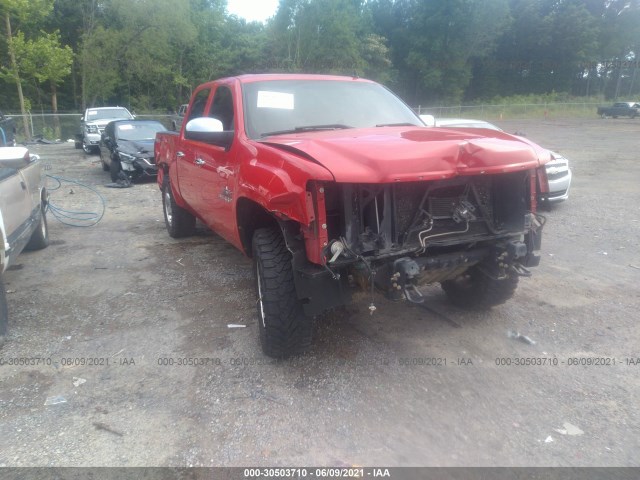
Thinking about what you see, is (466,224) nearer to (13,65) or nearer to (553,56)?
(13,65)

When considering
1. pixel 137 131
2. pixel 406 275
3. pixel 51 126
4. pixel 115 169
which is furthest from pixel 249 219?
pixel 51 126

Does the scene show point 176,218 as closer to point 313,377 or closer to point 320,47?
point 313,377

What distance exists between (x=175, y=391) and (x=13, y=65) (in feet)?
89.0

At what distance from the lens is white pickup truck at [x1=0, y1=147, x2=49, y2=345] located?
4.14m

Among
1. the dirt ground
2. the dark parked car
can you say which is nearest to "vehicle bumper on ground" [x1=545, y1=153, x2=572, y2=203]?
the dirt ground

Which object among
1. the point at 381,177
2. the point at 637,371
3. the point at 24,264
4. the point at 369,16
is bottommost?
the point at 637,371

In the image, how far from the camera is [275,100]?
4.42 metres

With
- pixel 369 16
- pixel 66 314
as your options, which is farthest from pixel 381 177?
pixel 369 16

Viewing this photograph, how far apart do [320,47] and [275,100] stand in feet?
143

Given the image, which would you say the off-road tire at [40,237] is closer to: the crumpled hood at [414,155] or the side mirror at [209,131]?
the side mirror at [209,131]

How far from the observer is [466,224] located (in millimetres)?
3545

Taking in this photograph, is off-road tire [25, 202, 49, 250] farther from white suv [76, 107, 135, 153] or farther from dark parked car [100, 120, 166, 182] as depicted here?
white suv [76, 107, 135, 153]

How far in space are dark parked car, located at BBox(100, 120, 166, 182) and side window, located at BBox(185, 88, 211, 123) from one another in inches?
268

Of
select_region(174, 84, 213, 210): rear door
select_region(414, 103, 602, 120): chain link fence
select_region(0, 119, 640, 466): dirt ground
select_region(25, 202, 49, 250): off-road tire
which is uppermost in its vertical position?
select_region(414, 103, 602, 120): chain link fence
